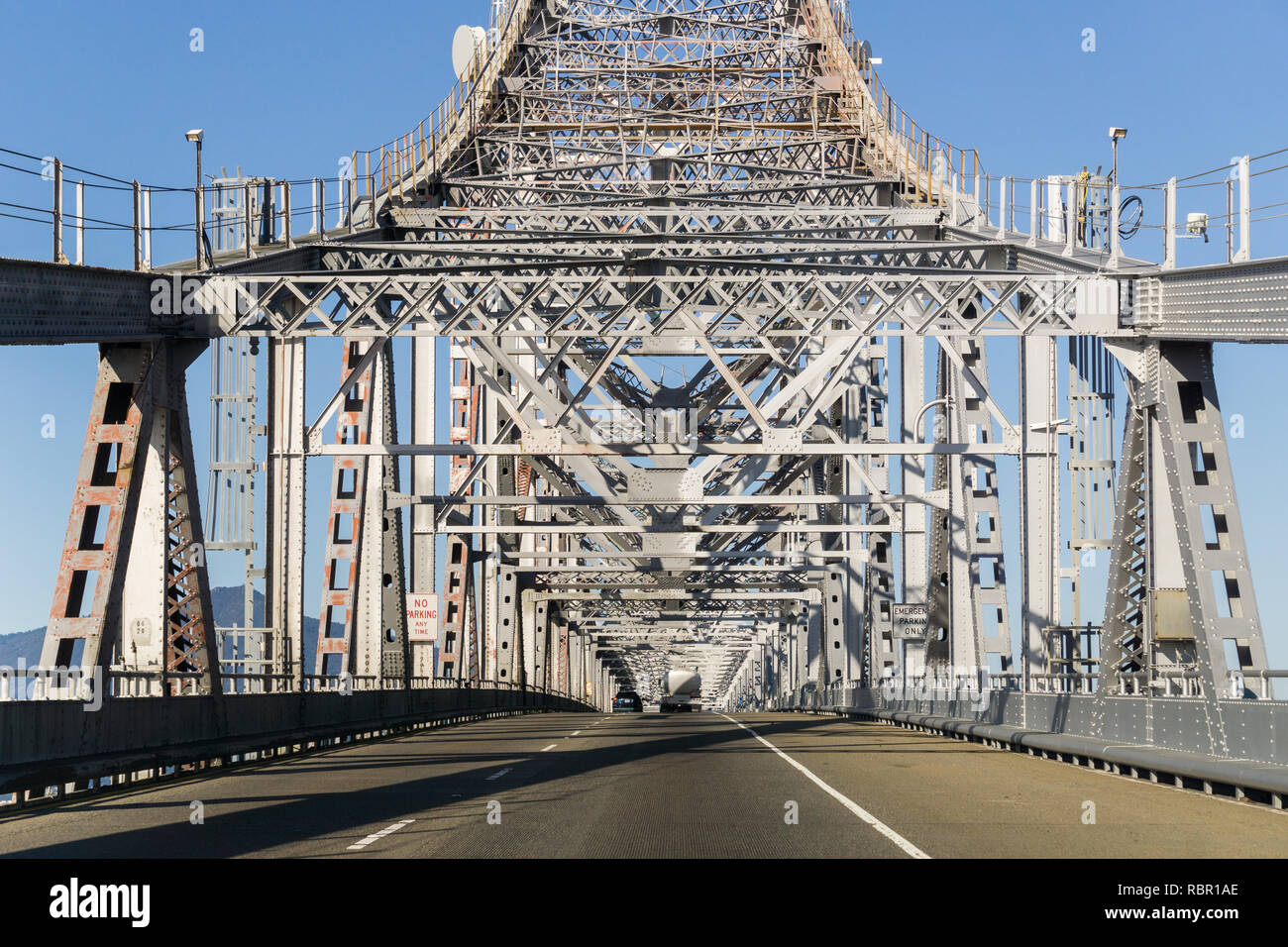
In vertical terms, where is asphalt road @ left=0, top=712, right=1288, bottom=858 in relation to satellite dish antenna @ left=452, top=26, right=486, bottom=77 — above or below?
below

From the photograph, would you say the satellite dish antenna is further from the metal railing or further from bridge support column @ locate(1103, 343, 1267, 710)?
bridge support column @ locate(1103, 343, 1267, 710)

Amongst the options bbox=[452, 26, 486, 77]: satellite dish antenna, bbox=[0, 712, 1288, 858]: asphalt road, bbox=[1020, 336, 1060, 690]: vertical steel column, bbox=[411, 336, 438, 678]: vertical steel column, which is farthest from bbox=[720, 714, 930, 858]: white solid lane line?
bbox=[452, 26, 486, 77]: satellite dish antenna

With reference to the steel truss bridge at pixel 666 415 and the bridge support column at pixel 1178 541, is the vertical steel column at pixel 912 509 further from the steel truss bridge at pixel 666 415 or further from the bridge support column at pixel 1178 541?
the bridge support column at pixel 1178 541

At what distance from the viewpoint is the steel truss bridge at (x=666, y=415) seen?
70.5 ft

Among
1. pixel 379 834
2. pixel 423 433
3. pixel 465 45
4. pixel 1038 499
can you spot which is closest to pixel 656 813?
pixel 379 834

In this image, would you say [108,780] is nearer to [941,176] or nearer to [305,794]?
[305,794]

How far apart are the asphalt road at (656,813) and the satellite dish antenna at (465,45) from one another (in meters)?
37.1

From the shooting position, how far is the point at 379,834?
13242mm

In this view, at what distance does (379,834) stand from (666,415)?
28894 mm

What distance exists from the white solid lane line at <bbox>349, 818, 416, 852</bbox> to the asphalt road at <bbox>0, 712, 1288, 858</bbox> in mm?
17

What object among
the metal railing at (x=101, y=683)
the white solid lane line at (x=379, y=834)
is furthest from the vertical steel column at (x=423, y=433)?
the white solid lane line at (x=379, y=834)

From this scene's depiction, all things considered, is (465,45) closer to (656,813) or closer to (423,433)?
(423,433)

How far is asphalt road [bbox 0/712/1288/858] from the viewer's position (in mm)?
12273

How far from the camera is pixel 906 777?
20.1m
